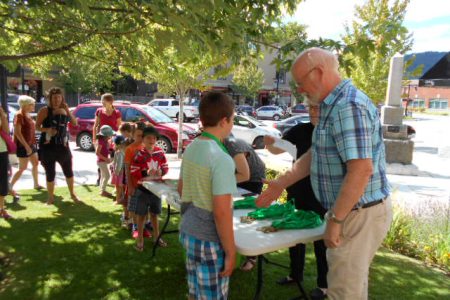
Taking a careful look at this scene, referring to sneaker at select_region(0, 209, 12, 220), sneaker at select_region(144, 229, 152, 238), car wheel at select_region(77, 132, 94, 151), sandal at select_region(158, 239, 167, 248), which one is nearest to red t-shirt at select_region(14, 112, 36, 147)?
sneaker at select_region(0, 209, 12, 220)

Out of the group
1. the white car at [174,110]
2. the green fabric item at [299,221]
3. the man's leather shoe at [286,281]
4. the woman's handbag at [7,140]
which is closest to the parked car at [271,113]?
the white car at [174,110]

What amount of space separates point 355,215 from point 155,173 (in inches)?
109

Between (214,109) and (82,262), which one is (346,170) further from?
(82,262)

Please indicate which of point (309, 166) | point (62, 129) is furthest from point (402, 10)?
point (309, 166)

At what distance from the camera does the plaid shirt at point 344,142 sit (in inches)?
75.4

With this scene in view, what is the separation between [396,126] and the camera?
1221 centimetres

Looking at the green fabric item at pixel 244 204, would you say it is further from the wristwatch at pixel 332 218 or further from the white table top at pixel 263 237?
the wristwatch at pixel 332 218

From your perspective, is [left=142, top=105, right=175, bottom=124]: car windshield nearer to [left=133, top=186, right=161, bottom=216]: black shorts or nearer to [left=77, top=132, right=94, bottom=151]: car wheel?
[left=77, top=132, right=94, bottom=151]: car wheel

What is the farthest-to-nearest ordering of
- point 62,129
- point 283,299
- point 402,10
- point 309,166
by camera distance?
point 402,10 < point 62,129 < point 283,299 < point 309,166

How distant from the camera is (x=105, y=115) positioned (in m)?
7.33

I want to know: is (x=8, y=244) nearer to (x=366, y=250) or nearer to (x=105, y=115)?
(x=105, y=115)

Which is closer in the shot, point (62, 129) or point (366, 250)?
point (366, 250)

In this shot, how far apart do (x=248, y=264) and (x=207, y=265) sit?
6.64 ft

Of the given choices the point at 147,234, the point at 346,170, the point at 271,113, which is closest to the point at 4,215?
the point at 147,234
